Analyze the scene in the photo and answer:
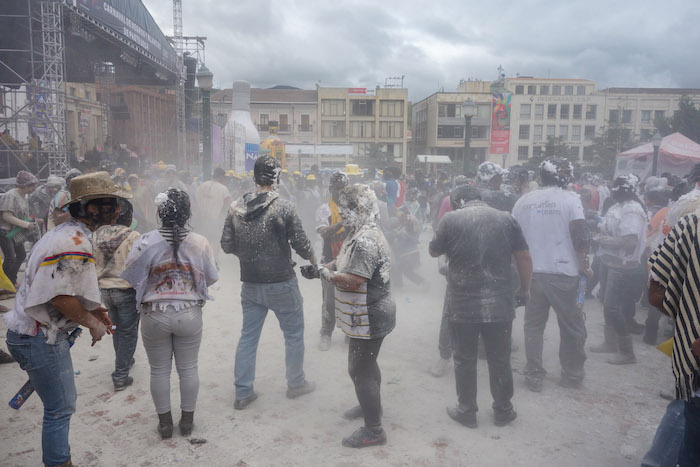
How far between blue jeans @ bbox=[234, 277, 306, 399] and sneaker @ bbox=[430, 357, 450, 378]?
4.78ft

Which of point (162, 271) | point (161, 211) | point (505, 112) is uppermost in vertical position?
point (505, 112)

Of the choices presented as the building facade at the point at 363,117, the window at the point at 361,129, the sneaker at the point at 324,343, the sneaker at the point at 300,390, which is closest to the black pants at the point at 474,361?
the sneaker at the point at 300,390

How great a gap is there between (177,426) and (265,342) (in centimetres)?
184

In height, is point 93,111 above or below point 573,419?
above

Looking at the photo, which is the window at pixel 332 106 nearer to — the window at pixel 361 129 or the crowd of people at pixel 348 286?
the window at pixel 361 129

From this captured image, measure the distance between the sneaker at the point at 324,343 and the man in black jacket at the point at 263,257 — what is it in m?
1.22

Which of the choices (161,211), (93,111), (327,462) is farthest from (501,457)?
(93,111)

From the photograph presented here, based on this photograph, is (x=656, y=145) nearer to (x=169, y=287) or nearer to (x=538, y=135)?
(x=169, y=287)

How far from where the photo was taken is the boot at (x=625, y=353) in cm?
513

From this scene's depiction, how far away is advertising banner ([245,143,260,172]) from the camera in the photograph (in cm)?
1664

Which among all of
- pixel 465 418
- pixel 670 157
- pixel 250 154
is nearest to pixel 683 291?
pixel 465 418

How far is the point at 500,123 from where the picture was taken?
5653 centimetres

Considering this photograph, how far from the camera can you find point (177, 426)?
3.80 metres

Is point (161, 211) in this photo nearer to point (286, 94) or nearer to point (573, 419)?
point (573, 419)
